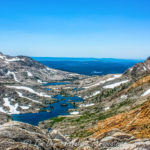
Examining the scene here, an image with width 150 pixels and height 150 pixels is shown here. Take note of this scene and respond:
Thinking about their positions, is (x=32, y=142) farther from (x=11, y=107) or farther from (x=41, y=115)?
(x=11, y=107)

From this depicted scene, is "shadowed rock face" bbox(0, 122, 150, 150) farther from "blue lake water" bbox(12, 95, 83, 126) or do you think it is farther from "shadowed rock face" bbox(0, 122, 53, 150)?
"blue lake water" bbox(12, 95, 83, 126)

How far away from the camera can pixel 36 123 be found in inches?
4348

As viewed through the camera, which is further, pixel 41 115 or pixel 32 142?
pixel 41 115

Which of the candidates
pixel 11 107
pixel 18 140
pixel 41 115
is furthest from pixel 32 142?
pixel 11 107

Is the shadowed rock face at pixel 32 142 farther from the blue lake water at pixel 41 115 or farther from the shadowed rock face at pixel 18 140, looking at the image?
the blue lake water at pixel 41 115

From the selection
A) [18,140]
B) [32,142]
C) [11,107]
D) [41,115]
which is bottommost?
[41,115]

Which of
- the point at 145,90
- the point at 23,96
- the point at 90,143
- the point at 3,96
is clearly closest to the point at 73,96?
the point at 23,96

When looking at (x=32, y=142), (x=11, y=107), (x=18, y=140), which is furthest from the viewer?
(x=11, y=107)

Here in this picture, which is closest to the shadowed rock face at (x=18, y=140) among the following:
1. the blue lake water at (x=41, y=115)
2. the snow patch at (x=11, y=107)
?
the blue lake water at (x=41, y=115)

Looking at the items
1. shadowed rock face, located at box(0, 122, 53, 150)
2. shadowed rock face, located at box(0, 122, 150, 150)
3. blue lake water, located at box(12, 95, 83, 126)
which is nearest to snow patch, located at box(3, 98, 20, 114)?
blue lake water, located at box(12, 95, 83, 126)

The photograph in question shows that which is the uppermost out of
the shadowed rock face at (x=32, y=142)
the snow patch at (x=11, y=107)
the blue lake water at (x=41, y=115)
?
the shadowed rock face at (x=32, y=142)

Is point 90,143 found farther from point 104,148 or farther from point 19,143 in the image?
point 19,143

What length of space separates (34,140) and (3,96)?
5492 inches

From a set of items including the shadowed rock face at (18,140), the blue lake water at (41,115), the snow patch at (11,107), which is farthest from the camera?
the snow patch at (11,107)
